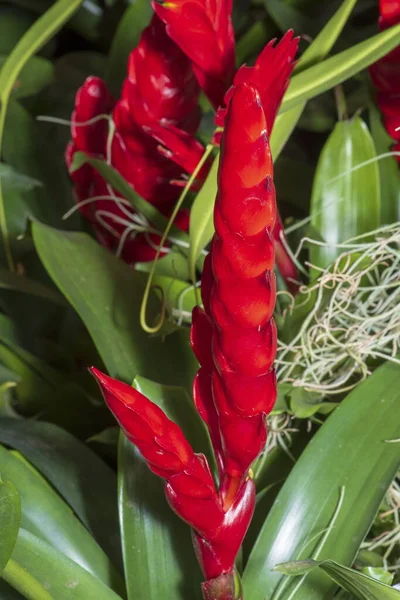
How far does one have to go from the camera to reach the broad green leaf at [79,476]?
586 mm

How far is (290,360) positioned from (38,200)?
0.41 m

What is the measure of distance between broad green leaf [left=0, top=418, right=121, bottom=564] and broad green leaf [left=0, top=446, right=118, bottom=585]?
15 millimetres

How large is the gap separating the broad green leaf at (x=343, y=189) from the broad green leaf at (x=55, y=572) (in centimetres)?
36

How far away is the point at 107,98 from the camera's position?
71 cm

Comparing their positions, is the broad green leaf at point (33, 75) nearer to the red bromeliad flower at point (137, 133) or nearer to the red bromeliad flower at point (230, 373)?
the red bromeliad flower at point (137, 133)

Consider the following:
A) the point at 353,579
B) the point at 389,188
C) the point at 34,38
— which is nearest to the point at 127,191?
the point at 34,38

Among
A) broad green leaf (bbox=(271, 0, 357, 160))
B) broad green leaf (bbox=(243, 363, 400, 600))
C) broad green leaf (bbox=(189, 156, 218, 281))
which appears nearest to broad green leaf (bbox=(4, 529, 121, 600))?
broad green leaf (bbox=(243, 363, 400, 600))

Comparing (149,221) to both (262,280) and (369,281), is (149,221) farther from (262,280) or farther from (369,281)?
(262,280)

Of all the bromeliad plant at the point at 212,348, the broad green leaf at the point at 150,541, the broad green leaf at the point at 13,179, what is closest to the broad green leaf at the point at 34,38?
the bromeliad plant at the point at 212,348

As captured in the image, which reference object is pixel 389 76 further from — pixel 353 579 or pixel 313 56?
pixel 353 579

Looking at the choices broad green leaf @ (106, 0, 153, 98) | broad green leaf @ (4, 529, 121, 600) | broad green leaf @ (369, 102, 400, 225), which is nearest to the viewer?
broad green leaf @ (4, 529, 121, 600)

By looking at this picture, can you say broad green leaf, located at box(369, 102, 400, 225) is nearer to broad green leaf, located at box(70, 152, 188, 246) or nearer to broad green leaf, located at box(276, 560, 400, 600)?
broad green leaf, located at box(70, 152, 188, 246)

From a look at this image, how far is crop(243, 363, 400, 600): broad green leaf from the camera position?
51cm

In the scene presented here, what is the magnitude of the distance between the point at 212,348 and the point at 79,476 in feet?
0.85
